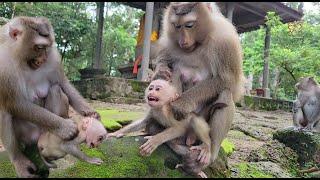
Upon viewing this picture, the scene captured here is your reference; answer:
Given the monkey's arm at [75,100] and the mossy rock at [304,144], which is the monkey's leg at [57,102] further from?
the mossy rock at [304,144]

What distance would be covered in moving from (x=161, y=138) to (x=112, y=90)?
8329 millimetres

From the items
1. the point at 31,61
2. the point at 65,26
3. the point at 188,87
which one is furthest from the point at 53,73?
the point at 65,26

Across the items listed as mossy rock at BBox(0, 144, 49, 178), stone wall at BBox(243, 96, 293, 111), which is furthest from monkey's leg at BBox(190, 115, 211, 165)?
stone wall at BBox(243, 96, 293, 111)

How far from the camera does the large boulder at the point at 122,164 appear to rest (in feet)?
12.1

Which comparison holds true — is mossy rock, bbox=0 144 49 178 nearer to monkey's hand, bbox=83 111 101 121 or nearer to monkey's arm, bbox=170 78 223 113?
monkey's hand, bbox=83 111 101 121

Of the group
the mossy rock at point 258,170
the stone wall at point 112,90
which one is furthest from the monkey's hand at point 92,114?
the stone wall at point 112,90

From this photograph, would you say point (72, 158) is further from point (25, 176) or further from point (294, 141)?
point (294, 141)

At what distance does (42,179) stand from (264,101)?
44.8 ft

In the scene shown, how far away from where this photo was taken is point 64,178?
355 centimetres

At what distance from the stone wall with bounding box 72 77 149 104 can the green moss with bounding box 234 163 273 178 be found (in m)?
6.19

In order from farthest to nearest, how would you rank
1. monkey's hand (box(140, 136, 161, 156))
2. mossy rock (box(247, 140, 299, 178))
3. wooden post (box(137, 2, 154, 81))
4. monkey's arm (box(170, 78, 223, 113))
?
wooden post (box(137, 2, 154, 81))
mossy rock (box(247, 140, 299, 178))
monkey's arm (box(170, 78, 223, 113))
monkey's hand (box(140, 136, 161, 156))

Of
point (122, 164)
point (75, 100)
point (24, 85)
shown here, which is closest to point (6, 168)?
point (24, 85)

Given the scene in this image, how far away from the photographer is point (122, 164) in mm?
3867

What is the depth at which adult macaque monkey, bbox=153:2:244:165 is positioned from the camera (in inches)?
155
